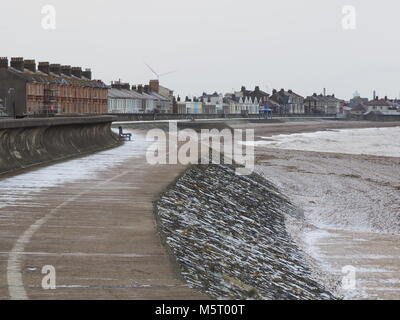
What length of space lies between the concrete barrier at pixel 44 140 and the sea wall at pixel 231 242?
4.99 meters

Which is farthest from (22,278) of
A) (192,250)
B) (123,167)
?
(123,167)

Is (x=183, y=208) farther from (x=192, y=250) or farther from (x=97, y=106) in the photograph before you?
(x=97, y=106)

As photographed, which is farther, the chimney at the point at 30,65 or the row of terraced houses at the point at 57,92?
the chimney at the point at 30,65

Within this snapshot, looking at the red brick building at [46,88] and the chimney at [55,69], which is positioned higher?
the chimney at [55,69]

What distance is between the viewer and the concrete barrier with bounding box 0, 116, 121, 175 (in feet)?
70.6

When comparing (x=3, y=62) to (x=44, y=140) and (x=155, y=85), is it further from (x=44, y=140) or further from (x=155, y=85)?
(x=155, y=85)

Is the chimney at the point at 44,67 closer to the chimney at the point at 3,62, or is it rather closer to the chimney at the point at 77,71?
the chimney at the point at 3,62

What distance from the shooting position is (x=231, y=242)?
15.5 metres

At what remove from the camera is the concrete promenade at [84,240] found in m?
8.95

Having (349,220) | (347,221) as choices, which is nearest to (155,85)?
(349,220)

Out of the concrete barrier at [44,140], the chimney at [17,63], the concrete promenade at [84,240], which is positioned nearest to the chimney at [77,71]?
the chimney at [17,63]

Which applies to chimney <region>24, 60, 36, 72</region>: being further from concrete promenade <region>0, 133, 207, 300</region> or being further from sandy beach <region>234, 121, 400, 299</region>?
concrete promenade <region>0, 133, 207, 300</region>

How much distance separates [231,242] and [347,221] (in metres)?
10.3

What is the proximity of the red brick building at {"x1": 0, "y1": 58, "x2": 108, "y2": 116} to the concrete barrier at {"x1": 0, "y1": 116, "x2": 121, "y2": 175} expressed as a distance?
159 feet
